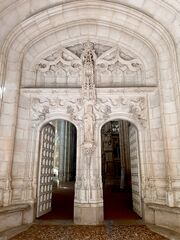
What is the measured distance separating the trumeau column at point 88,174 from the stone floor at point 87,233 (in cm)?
33

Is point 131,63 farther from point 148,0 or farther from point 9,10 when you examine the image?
point 9,10

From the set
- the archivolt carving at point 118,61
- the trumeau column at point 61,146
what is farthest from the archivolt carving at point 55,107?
the trumeau column at point 61,146

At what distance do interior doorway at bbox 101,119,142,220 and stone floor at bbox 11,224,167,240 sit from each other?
0.93m

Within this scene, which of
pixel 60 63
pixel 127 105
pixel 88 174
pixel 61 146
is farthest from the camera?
pixel 61 146

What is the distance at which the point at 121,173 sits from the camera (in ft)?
41.0

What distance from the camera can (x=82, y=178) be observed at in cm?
502

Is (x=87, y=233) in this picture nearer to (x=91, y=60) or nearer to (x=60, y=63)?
(x=91, y=60)

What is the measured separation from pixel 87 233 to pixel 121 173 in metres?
8.79

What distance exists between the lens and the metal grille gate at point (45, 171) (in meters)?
5.41

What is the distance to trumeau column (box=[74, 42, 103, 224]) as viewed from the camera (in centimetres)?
477

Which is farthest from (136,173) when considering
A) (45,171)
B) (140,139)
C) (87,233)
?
(45,171)

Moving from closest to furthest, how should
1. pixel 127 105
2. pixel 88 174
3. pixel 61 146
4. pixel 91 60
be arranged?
pixel 88 174, pixel 127 105, pixel 91 60, pixel 61 146

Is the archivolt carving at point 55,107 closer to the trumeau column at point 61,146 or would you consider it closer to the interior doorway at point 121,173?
the interior doorway at point 121,173

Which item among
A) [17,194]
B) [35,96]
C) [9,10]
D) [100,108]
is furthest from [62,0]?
[17,194]
